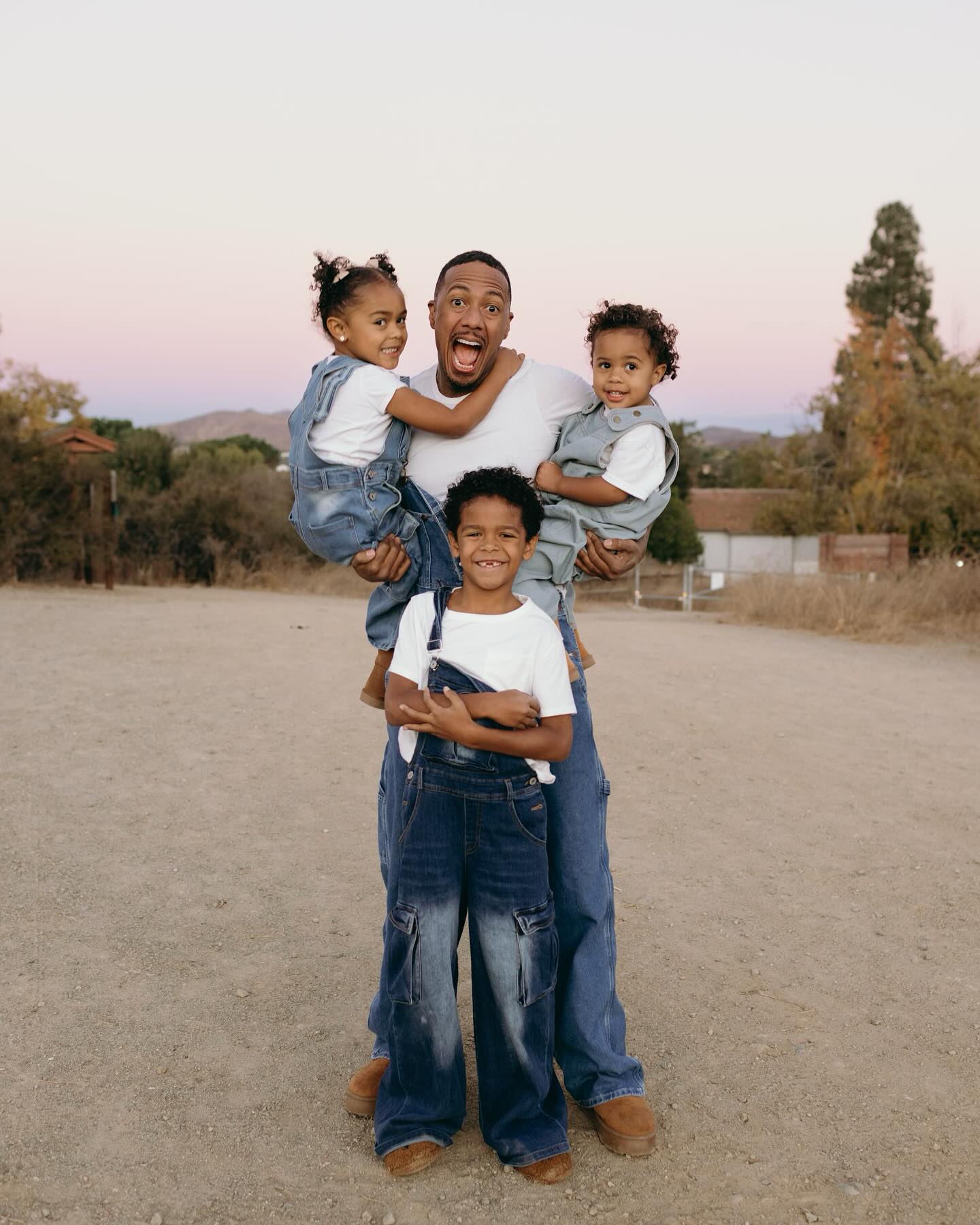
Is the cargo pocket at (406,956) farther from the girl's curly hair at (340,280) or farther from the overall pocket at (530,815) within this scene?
the girl's curly hair at (340,280)

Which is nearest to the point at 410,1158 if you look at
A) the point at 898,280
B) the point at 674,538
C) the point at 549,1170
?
the point at 549,1170

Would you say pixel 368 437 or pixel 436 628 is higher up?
pixel 368 437

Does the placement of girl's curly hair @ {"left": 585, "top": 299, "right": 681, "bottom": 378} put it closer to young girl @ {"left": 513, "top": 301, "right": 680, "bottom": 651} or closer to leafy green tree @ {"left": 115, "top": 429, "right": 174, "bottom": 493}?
young girl @ {"left": 513, "top": 301, "right": 680, "bottom": 651}

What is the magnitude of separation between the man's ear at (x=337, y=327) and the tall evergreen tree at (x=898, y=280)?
45.0 meters

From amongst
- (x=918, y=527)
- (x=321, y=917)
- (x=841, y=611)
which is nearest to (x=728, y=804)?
(x=321, y=917)

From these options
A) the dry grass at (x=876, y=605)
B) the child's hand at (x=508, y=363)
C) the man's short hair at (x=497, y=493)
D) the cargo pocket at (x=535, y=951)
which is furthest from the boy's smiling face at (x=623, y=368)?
the dry grass at (x=876, y=605)

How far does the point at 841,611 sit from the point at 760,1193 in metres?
11.6

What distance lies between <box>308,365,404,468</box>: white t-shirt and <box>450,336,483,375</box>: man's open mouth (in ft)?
0.48

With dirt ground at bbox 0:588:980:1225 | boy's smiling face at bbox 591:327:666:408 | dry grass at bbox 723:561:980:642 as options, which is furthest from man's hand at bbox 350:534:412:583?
dry grass at bbox 723:561:980:642

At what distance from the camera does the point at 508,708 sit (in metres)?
2.50

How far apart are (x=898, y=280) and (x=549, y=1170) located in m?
47.0

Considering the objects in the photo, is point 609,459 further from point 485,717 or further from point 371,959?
point 371,959

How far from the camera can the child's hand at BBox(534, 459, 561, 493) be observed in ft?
9.22

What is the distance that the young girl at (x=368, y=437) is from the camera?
271cm
